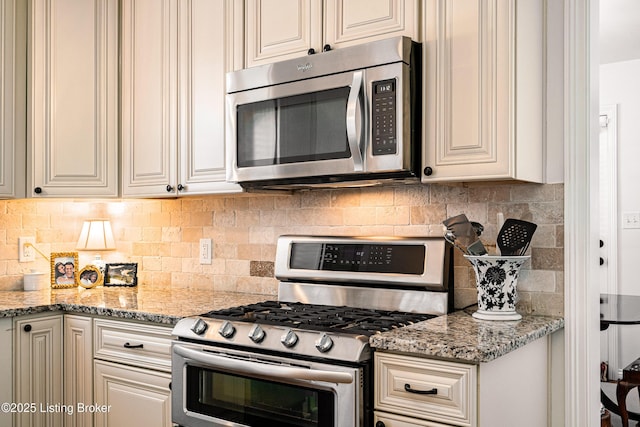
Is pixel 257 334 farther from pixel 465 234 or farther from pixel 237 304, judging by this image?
pixel 465 234

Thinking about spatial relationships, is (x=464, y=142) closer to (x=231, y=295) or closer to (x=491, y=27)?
(x=491, y=27)

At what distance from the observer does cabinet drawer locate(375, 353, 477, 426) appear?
5.17ft

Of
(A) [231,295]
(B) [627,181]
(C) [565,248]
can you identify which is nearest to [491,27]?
(C) [565,248]

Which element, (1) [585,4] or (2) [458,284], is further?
(2) [458,284]

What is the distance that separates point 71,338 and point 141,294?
1.30 ft

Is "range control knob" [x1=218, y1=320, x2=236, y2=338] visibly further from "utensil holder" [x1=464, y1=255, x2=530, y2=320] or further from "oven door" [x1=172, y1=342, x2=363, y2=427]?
"utensil holder" [x1=464, y1=255, x2=530, y2=320]

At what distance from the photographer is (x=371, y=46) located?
206 cm

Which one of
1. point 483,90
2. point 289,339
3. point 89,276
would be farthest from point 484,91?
point 89,276

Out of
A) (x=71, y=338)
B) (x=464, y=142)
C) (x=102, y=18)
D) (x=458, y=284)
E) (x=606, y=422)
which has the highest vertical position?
(x=102, y=18)

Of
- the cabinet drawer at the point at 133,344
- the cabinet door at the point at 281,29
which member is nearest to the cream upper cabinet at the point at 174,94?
the cabinet door at the point at 281,29

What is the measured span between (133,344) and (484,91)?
1636 millimetres

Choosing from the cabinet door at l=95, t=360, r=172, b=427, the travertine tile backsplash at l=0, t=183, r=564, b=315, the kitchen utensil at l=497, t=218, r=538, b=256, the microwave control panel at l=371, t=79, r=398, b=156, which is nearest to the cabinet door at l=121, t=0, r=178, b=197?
the travertine tile backsplash at l=0, t=183, r=564, b=315

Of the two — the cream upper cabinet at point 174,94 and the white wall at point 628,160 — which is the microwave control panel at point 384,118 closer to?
the cream upper cabinet at point 174,94

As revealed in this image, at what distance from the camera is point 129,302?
8.59 ft
